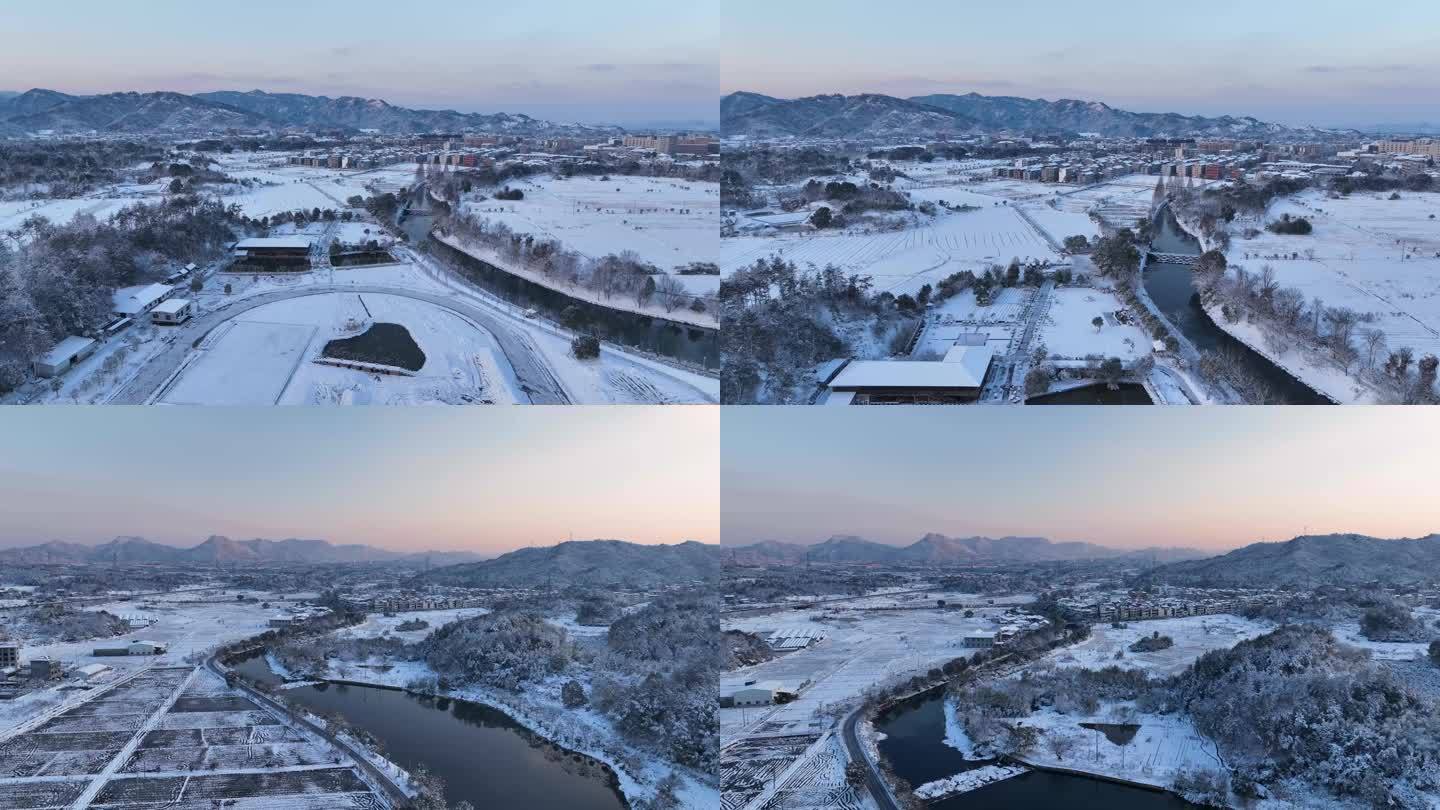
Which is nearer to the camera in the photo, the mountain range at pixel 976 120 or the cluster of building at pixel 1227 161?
the mountain range at pixel 976 120

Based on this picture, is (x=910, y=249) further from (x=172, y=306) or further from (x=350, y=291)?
(x=172, y=306)

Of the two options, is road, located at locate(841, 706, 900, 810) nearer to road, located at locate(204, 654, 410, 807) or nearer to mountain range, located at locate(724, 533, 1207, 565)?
mountain range, located at locate(724, 533, 1207, 565)

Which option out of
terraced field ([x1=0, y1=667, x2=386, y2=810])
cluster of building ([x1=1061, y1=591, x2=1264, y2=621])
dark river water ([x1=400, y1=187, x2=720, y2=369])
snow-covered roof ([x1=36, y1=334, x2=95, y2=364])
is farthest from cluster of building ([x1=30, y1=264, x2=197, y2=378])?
cluster of building ([x1=1061, y1=591, x2=1264, y2=621])

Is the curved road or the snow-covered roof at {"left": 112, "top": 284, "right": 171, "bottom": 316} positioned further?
the snow-covered roof at {"left": 112, "top": 284, "right": 171, "bottom": 316}

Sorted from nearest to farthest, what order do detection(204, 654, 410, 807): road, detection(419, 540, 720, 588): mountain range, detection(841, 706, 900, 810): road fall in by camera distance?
detection(841, 706, 900, 810): road
detection(204, 654, 410, 807): road
detection(419, 540, 720, 588): mountain range

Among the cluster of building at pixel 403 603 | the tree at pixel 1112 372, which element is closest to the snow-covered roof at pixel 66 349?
the cluster of building at pixel 403 603

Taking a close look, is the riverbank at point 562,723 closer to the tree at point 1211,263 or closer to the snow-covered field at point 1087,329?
the snow-covered field at point 1087,329

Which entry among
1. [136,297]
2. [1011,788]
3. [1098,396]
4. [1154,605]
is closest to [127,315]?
[136,297]
